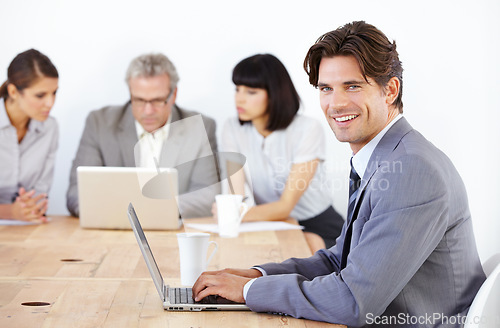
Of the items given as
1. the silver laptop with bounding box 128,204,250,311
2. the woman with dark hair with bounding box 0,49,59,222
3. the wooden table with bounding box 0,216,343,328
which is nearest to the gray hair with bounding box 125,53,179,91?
the woman with dark hair with bounding box 0,49,59,222

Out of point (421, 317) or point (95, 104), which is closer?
point (421, 317)

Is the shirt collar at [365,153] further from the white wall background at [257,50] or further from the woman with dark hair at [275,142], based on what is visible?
the white wall background at [257,50]

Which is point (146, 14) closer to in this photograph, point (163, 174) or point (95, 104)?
point (95, 104)

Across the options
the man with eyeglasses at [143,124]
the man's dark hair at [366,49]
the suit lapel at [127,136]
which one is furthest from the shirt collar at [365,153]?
the suit lapel at [127,136]

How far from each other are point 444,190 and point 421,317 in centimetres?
32

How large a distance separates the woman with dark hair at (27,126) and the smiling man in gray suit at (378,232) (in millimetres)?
2137

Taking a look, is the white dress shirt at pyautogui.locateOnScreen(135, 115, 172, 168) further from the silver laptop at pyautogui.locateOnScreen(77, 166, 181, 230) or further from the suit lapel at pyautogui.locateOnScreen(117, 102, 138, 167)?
the silver laptop at pyautogui.locateOnScreen(77, 166, 181, 230)

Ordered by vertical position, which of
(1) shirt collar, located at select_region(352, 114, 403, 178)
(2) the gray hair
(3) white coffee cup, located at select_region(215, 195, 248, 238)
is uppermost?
(2) the gray hair

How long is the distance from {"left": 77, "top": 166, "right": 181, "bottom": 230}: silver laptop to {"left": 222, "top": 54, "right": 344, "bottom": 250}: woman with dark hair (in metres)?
0.70

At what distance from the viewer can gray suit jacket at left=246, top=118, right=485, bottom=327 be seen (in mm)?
1381

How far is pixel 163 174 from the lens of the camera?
2381 mm

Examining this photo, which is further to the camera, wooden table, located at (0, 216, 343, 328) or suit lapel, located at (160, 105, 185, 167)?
suit lapel, located at (160, 105, 185, 167)

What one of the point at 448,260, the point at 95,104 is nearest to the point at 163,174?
the point at 448,260

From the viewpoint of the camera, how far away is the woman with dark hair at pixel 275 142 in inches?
128
